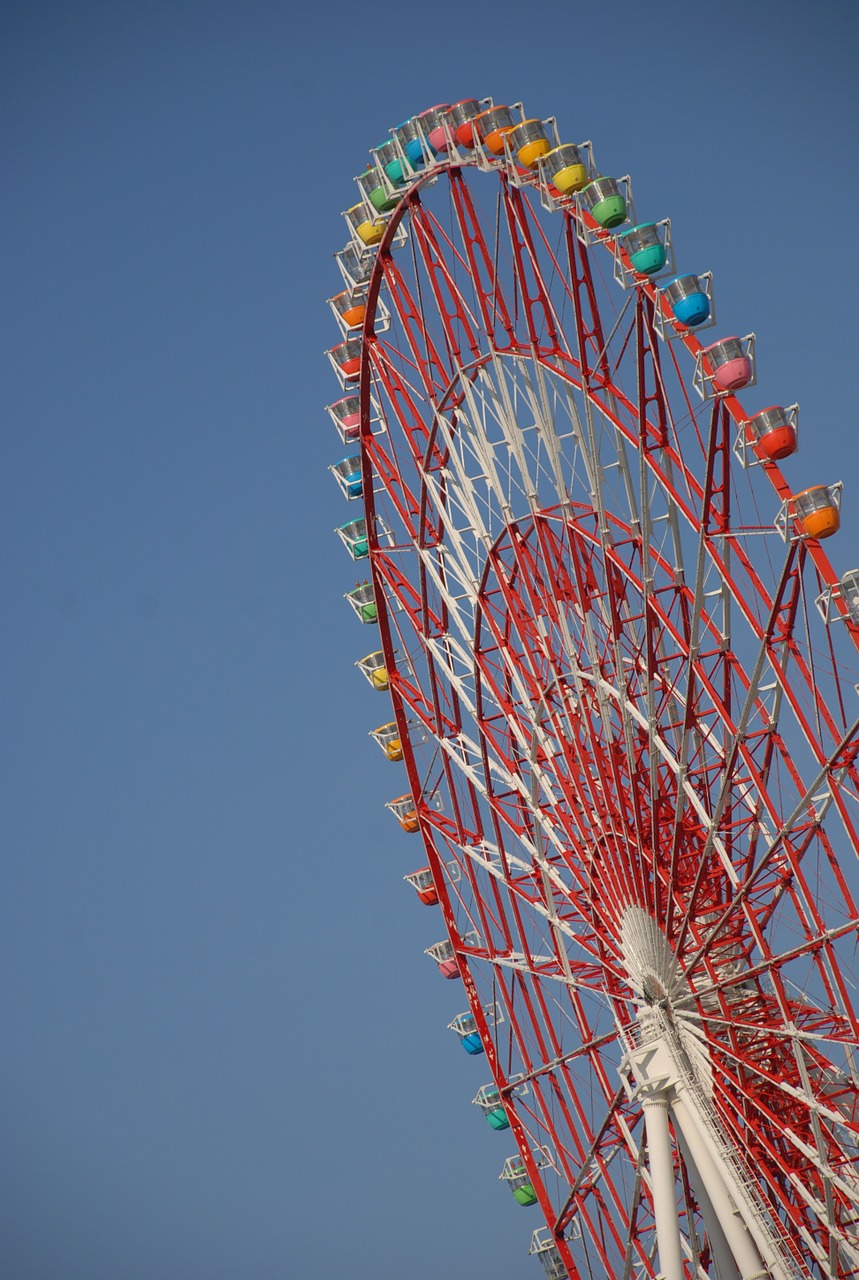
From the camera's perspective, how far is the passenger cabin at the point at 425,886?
36062 millimetres

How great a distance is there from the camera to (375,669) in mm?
35781

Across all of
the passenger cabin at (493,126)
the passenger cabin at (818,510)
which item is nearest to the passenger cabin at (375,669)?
the passenger cabin at (493,126)

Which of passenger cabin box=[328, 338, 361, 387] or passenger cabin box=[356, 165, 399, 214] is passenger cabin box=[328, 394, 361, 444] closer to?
passenger cabin box=[328, 338, 361, 387]

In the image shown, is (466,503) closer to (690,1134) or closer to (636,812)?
(636,812)

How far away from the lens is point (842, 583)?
23047 mm

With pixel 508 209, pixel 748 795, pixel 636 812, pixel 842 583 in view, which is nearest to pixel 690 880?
pixel 748 795

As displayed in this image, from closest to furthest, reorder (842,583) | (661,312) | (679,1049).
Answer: (842,583) < (661,312) < (679,1049)

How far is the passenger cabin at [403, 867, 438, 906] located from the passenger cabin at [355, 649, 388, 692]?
12.4 feet

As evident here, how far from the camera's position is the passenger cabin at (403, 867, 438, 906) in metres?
36.1

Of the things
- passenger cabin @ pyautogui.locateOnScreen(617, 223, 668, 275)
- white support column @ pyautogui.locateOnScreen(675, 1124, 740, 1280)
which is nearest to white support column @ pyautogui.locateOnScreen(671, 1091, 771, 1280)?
white support column @ pyautogui.locateOnScreen(675, 1124, 740, 1280)

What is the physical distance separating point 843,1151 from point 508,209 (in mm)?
15601

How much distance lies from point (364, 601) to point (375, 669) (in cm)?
137

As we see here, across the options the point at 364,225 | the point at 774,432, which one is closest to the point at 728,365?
the point at 774,432

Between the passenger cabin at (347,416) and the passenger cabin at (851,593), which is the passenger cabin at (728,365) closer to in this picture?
the passenger cabin at (851,593)
